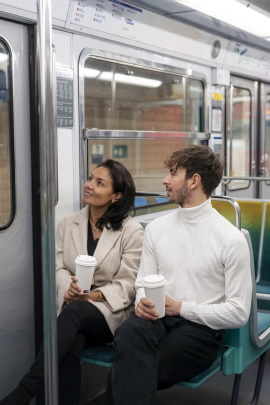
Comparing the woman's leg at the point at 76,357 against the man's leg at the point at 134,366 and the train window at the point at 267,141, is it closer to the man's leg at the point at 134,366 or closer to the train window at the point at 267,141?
the man's leg at the point at 134,366

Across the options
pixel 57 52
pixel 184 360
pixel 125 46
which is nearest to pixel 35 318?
pixel 184 360

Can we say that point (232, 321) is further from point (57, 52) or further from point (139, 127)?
point (139, 127)

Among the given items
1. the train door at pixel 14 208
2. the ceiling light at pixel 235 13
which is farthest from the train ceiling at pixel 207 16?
the train door at pixel 14 208

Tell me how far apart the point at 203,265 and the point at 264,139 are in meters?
3.67

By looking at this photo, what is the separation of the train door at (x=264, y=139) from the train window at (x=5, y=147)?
3.51m

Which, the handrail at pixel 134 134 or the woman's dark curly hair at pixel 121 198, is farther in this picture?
the handrail at pixel 134 134

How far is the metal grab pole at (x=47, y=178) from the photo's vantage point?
5.38 feet

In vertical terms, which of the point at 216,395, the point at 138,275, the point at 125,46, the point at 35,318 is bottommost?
the point at 216,395

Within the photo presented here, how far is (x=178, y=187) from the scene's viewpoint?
2801mm

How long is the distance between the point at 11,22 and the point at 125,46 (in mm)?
917

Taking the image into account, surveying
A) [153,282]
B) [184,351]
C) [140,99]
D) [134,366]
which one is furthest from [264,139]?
[134,366]

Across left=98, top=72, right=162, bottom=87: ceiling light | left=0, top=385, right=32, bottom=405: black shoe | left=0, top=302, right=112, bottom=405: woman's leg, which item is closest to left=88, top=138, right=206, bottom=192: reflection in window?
left=98, top=72, right=162, bottom=87: ceiling light

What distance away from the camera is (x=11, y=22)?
297 centimetres

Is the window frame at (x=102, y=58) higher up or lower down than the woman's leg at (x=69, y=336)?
higher up
